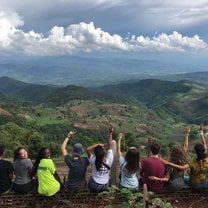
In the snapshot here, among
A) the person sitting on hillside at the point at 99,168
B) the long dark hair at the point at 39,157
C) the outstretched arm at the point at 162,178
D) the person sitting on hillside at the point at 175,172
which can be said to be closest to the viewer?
the long dark hair at the point at 39,157

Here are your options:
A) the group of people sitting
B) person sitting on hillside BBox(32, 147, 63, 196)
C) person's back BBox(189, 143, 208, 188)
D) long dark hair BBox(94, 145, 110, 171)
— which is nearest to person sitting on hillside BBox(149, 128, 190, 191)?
the group of people sitting

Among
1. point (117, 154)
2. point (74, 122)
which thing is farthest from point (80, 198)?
point (74, 122)

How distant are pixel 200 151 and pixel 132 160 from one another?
1.94 m

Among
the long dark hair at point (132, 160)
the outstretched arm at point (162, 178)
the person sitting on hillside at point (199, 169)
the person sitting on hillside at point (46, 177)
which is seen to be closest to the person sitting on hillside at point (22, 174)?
the person sitting on hillside at point (46, 177)

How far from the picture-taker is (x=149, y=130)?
19100 centimetres

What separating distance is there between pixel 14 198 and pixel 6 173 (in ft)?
2.21

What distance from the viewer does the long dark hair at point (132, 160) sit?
390 inches

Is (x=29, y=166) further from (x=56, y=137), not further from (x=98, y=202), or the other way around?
(x=56, y=137)

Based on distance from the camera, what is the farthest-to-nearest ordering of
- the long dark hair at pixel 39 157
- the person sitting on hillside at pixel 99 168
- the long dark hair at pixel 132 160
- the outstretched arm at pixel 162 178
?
the outstretched arm at pixel 162 178 → the person sitting on hillside at pixel 99 168 → the long dark hair at pixel 39 157 → the long dark hair at pixel 132 160

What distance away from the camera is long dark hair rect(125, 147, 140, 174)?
9898 mm

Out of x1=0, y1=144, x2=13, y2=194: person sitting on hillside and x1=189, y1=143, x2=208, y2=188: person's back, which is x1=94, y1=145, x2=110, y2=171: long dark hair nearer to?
x1=0, y1=144, x2=13, y2=194: person sitting on hillside

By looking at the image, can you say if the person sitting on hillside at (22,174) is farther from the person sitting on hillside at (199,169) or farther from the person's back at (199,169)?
the person's back at (199,169)

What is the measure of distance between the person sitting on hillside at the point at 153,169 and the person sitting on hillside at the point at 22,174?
3.07 metres

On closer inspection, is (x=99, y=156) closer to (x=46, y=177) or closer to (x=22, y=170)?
(x=46, y=177)
